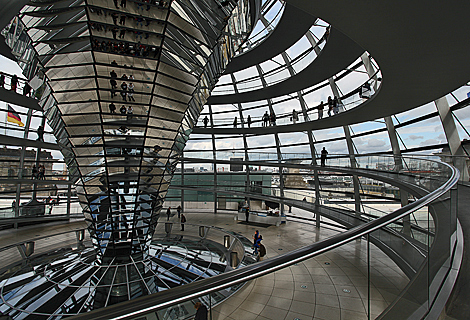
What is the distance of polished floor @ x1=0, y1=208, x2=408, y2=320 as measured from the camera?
278cm

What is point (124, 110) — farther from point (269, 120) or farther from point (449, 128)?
point (269, 120)

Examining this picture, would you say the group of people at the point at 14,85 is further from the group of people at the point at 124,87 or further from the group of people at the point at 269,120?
the group of people at the point at 269,120

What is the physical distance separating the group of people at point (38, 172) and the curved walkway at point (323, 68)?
16.3 meters

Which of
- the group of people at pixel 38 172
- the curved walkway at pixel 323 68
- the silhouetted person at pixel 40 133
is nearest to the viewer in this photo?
the curved walkway at pixel 323 68

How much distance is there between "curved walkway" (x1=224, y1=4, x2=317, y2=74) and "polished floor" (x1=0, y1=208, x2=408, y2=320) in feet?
35.9

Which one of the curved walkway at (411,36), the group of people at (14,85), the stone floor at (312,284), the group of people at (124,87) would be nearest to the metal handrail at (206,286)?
the stone floor at (312,284)

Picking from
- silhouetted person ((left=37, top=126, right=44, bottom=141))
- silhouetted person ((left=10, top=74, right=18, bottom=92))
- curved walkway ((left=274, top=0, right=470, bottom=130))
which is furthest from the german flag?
curved walkway ((left=274, top=0, right=470, bottom=130))

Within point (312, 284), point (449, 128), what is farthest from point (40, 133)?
point (449, 128)

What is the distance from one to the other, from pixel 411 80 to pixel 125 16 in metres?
9.81

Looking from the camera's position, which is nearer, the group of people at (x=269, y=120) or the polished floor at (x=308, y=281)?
the polished floor at (x=308, y=281)

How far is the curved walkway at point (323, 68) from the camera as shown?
11.8 metres

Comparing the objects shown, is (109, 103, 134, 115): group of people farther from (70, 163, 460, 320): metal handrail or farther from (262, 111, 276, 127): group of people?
(262, 111, 276, 127): group of people

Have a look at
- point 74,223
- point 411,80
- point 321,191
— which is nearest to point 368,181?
point 321,191

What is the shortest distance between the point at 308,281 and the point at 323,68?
11124 millimetres
